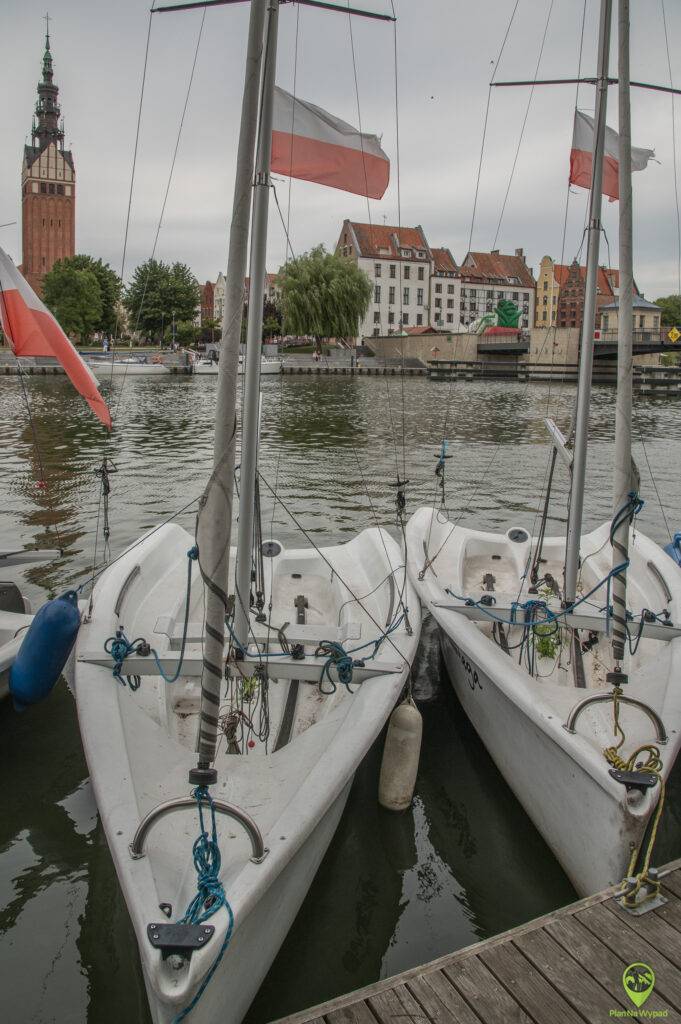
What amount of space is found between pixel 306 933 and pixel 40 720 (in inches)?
145

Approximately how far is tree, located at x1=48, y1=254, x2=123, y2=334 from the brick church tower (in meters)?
20.9

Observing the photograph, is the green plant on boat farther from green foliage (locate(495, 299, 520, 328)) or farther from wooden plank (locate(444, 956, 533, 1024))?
green foliage (locate(495, 299, 520, 328))

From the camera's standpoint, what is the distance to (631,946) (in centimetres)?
401

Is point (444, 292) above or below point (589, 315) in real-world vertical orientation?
above

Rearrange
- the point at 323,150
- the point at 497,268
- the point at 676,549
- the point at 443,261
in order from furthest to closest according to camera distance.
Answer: the point at 497,268
the point at 443,261
the point at 676,549
the point at 323,150

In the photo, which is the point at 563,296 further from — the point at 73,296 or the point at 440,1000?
the point at 440,1000

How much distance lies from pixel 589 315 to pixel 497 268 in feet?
371

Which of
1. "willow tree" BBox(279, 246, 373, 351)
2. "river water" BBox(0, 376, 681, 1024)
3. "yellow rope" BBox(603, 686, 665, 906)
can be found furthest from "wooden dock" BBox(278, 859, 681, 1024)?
"willow tree" BBox(279, 246, 373, 351)

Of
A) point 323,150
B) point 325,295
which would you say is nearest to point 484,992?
point 323,150

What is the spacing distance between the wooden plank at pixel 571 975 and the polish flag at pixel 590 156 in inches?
275

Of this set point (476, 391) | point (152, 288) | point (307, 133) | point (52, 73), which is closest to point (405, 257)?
point (152, 288)

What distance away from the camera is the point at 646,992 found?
3.71m

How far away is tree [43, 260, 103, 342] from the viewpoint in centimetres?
8006

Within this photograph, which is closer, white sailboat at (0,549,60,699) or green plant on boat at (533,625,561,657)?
white sailboat at (0,549,60,699)
